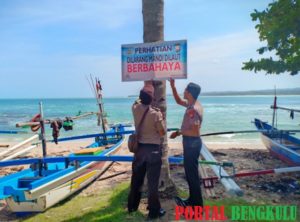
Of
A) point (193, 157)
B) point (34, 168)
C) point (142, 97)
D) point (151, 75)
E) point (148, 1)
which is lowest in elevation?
point (34, 168)

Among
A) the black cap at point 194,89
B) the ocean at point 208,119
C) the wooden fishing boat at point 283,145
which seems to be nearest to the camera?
the black cap at point 194,89

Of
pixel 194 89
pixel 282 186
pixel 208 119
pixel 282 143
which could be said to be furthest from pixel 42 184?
pixel 208 119

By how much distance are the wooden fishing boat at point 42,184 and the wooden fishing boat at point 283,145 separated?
6.23 metres

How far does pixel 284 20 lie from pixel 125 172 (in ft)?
24.5

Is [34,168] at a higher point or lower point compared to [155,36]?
lower

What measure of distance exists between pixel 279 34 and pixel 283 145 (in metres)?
4.05

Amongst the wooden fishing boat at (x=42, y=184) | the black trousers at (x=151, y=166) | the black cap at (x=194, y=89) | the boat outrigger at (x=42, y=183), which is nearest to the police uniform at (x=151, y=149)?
the black trousers at (x=151, y=166)

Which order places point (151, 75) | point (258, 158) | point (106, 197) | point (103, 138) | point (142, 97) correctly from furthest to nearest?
point (103, 138) → point (258, 158) → point (106, 197) → point (151, 75) → point (142, 97)

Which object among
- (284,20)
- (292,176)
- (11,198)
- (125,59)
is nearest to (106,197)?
(11,198)

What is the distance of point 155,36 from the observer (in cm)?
582

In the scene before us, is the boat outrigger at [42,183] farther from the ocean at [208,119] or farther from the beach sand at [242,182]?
the ocean at [208,119]

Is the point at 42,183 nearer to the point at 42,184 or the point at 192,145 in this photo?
the point at 42,184

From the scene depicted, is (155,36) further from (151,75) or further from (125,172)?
(125,172)

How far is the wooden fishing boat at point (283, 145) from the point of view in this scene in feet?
32.1
